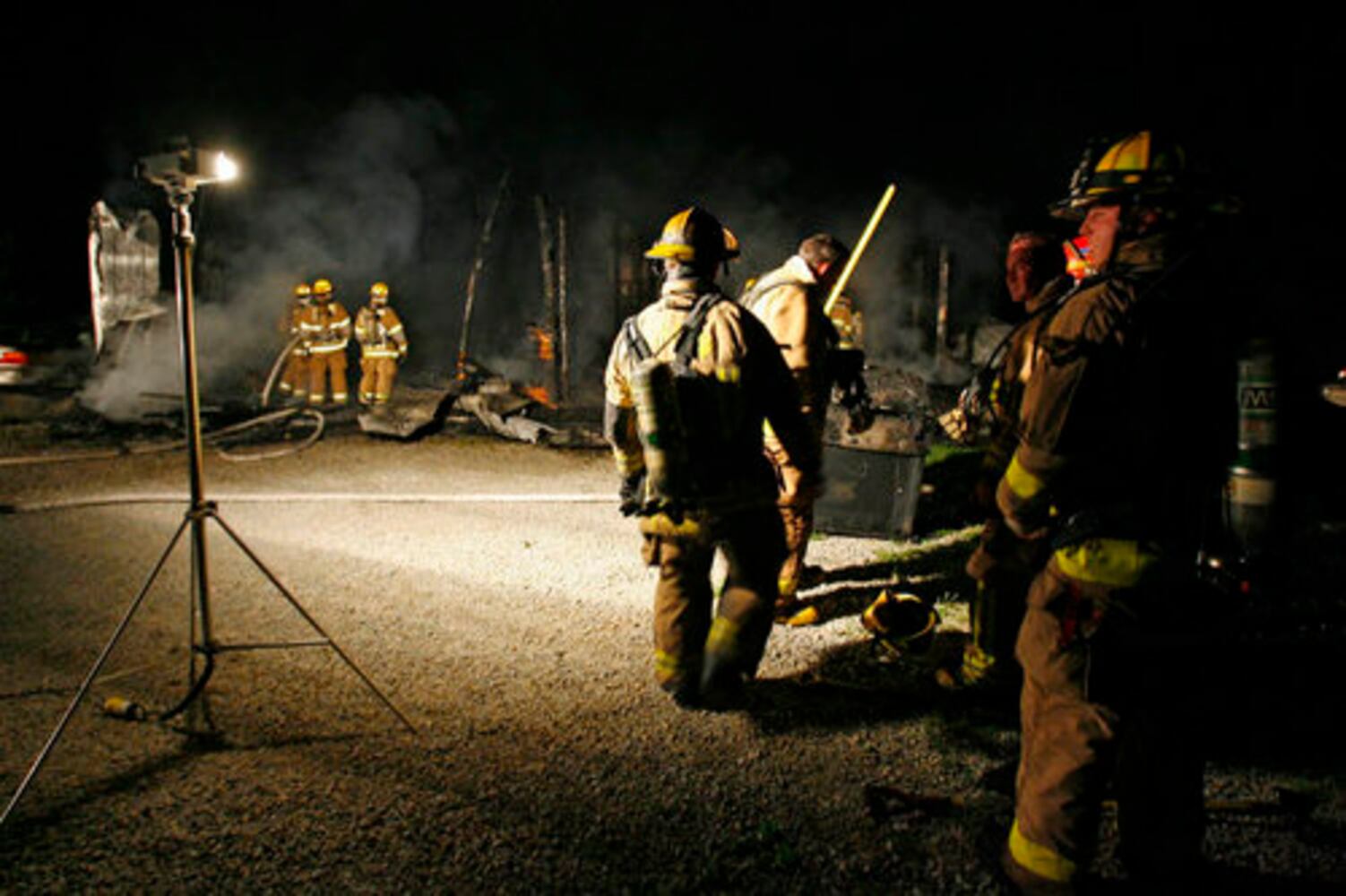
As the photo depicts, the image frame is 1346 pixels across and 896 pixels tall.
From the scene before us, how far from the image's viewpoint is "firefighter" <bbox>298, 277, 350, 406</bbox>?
533 inches

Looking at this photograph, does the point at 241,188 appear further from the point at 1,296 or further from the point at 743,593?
the point at 743,593

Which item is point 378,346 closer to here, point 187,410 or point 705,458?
point 187,410

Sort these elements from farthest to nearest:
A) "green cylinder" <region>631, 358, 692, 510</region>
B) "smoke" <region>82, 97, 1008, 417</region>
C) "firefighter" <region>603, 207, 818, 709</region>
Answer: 1. "smoke" <region>82, 97, 1008, 417</region>
2. "firefighter" <region>603, 207, 818, 709</region>
3. "green cylinder" <region>631, 358, 692, 510</region>

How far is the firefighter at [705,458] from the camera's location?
339cm

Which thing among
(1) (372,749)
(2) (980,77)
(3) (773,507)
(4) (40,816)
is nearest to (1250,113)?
(2) (980,77)

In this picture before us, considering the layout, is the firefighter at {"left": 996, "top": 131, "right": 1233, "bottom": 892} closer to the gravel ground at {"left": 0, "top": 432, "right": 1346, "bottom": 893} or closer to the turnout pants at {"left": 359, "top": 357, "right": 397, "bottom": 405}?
the gravel ground at {"left": 0, "top": 432, "right": 1346, "bottom": 893}

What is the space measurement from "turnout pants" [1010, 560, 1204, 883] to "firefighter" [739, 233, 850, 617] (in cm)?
200

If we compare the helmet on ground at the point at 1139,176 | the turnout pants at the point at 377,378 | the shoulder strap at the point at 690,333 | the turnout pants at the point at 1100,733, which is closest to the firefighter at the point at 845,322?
the turnout pants at the point at 377,378

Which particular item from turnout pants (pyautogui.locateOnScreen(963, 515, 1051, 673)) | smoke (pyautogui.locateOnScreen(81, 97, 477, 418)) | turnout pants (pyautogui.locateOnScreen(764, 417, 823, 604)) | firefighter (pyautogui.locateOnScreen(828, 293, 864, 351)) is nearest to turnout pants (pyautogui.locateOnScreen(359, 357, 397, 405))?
smoke (pyautogui.locateOnScreen(81, 97, 477, 418))

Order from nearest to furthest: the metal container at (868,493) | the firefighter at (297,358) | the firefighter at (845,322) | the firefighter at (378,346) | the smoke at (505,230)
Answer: the metal container at (868,493) < the firefighter at (845,322) < the firefighter at (378,346) < the firefighter at (297,358) < the smoke at (505,230)

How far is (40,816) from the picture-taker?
2.85m

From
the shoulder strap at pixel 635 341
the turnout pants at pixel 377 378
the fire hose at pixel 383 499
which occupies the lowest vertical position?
the fire hose at pixel 383 499

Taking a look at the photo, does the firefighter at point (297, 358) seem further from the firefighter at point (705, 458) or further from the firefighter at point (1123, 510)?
the firefighter at point (1123, 510)

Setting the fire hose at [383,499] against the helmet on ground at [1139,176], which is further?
the fire hose at [383,499]
